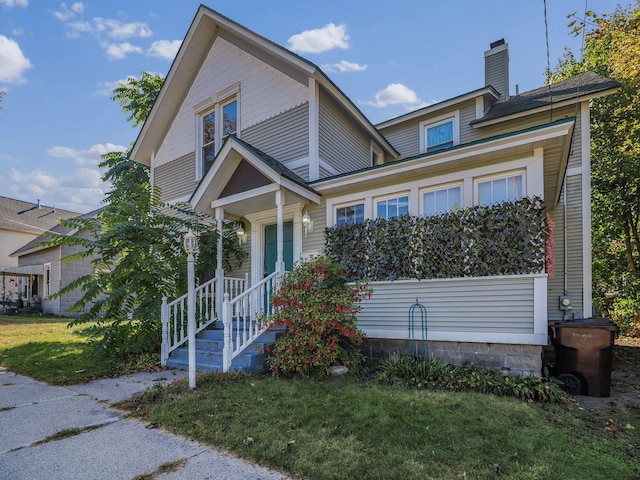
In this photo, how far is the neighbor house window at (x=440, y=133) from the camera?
418 inches

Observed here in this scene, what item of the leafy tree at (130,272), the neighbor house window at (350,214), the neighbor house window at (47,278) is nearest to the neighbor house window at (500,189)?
the neighbor house window at (350,214)

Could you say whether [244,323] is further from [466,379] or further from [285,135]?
[285,135]

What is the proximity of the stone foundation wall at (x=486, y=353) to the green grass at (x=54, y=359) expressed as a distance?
5346 millimetres

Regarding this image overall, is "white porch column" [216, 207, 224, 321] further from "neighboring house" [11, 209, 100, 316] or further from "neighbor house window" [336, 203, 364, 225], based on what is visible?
"neighboring house" [11, 209, 100, 316]

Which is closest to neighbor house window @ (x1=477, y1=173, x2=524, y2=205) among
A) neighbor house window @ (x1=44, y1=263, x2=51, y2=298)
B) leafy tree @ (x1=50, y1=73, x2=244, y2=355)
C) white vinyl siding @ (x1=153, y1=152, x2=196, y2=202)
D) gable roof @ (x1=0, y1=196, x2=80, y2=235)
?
leafy tree @ (x1=50, y1=73, x2=244, y2=355)

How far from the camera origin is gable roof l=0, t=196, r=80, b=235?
24.6 meters

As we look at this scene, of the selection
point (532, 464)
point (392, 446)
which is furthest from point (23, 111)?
point (532, 464)

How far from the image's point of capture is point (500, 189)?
5812 millimetres

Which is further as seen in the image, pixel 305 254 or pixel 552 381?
pixel 305 254

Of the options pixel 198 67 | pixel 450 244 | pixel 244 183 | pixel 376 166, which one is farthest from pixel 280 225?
pixel 198 67

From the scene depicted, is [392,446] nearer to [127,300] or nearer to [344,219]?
[344,219]

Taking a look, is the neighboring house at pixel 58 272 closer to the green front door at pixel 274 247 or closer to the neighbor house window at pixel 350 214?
the green front door at pixel 274 247

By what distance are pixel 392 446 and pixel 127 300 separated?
20.3ft

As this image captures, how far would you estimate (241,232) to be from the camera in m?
8.88
